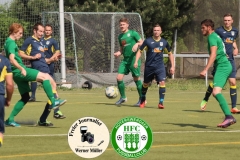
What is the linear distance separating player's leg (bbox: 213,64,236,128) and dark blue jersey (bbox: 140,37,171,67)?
4.49 meters

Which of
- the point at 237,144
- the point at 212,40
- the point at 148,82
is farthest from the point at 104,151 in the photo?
the point at 148,82

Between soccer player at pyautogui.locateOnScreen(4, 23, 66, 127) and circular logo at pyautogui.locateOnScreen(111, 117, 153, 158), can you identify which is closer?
circular logo at pyautogui.locateOnScreen(111, 117, 153, 158)

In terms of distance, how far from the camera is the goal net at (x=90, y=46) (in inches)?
1114

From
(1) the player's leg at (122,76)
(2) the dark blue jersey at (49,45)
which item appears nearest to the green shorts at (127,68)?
(1) the player's leg at (122,76)

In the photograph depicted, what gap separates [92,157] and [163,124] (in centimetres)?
441

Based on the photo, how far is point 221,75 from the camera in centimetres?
1307

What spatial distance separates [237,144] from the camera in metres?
10.9

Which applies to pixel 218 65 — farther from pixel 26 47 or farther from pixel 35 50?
pixel 26 47

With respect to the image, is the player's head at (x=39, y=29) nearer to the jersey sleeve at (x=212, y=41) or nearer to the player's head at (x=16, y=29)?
the player's head at (x=16, y=29)

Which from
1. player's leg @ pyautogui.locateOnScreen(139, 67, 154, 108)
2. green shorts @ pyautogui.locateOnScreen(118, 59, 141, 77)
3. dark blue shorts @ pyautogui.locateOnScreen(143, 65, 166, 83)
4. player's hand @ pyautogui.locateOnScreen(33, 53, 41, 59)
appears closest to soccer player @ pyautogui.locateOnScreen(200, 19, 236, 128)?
player's hand @ pyautogui.locateOnScreen(33, 53, 41, 59)

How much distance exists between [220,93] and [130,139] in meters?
3.75

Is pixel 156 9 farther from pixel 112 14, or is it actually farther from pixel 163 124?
pixel 163 124

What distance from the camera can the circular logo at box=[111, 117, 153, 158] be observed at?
955 cm

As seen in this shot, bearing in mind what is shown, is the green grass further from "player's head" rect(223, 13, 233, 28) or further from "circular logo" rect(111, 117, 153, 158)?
"player's head" rect(223, 13, 233, 28)
